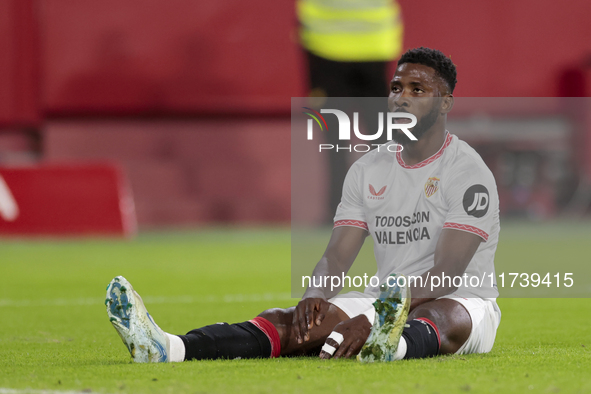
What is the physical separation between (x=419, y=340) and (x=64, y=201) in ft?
34.4

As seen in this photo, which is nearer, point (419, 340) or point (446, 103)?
point (419, 340)

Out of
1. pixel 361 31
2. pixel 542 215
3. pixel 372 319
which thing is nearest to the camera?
pixel 372 319

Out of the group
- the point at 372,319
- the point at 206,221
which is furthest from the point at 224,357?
the point at 206,221

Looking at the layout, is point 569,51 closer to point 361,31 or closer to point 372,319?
point 361,31

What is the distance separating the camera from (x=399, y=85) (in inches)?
165

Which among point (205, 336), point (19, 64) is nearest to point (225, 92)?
point (19, 64)

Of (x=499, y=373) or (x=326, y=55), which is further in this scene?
(x=326, y=55)

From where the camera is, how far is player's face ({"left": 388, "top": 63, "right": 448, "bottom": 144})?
4145mm

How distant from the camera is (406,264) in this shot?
13.8ft

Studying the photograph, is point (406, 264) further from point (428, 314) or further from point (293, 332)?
point (293, 332)

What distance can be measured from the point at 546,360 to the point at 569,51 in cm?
1724

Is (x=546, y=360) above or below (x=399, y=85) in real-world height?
below

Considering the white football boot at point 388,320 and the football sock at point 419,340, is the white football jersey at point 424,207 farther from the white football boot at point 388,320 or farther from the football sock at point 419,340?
the white football boot at point 388,320

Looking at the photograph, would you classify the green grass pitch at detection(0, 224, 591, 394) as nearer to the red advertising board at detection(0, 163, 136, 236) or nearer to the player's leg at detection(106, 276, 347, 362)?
the player's leg at detection(106, 276, 347, 362)
